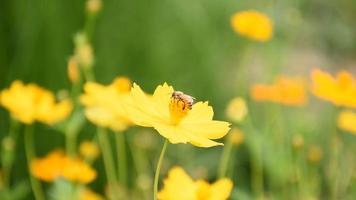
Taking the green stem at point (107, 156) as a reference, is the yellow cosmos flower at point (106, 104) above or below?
above

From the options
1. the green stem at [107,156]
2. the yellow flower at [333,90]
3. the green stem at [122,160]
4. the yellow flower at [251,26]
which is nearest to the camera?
the yellow flower at [333,90]

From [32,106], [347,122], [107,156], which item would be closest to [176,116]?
[32,106]

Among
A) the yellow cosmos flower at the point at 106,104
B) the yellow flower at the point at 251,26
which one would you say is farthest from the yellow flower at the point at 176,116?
the yellow flower at the point at 251,26

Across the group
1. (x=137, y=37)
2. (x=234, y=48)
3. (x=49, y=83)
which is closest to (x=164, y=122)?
(x=49, y=83)

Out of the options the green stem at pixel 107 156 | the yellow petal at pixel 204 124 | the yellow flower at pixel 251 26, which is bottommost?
the green stem at pixel 107 156

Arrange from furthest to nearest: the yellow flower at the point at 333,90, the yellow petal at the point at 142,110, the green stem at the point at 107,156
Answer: the green stem at the point at 107,156
the yellow flower at the point at 333,90
the yellow petal at the point at 142,110

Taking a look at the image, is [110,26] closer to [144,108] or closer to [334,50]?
[144,108]

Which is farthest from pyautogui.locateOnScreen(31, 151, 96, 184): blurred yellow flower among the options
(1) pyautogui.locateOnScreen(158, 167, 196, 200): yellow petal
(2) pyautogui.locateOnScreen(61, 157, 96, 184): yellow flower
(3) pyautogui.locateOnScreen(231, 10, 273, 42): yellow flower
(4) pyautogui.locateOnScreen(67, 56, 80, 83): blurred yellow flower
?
(3) pyautogui.locateOnScreen(231, 10, 273, 42): yellow flower

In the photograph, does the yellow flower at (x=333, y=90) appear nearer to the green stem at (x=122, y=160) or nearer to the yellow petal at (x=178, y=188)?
the yellow petal at (x=178, y=188)

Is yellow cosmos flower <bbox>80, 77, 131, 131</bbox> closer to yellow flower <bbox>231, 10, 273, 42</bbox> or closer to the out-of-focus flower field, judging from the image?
the out-of-focus flower field
